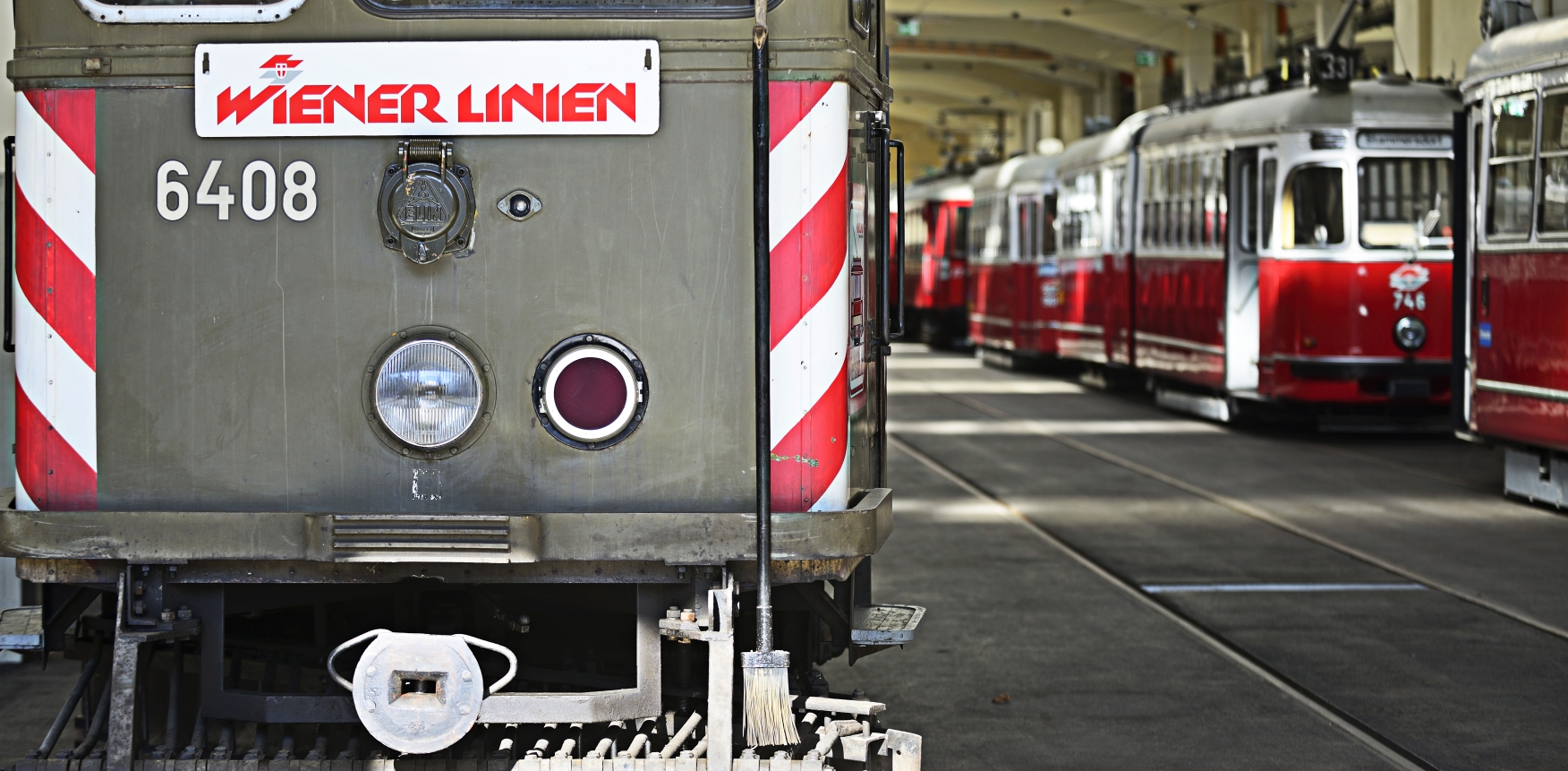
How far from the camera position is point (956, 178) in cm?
4012

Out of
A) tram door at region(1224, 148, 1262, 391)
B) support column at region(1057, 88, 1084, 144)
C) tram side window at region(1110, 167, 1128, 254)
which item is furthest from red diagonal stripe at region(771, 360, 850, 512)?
support column at region(1057, 88, 1084, 144)

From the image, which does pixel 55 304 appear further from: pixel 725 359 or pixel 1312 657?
pixel 1312 657

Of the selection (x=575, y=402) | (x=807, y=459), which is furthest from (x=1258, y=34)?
(x=575, y=402)

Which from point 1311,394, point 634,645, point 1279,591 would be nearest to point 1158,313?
point 1311,394

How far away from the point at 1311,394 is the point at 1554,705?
1077 cm

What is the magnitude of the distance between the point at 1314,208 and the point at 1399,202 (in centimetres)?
75

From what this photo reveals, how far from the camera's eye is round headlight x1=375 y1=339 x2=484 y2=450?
4383 mm

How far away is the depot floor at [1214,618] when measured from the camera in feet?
21.3

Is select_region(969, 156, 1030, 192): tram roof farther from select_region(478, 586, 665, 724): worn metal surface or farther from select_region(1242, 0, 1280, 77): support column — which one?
select_region(478, 586, 665, 724): worn metal surface

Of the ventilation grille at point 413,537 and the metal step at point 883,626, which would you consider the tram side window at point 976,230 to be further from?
the ventilation grille at point 413,537

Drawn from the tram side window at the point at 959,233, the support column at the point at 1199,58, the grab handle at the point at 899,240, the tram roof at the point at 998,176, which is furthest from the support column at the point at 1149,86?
the grab handle at the point at 899,240

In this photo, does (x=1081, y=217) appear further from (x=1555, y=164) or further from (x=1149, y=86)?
(x=1149, y=86)

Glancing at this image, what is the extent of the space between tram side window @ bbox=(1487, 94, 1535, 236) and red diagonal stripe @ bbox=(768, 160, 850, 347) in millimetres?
9532

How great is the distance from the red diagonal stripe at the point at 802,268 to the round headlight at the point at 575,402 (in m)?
0.34
